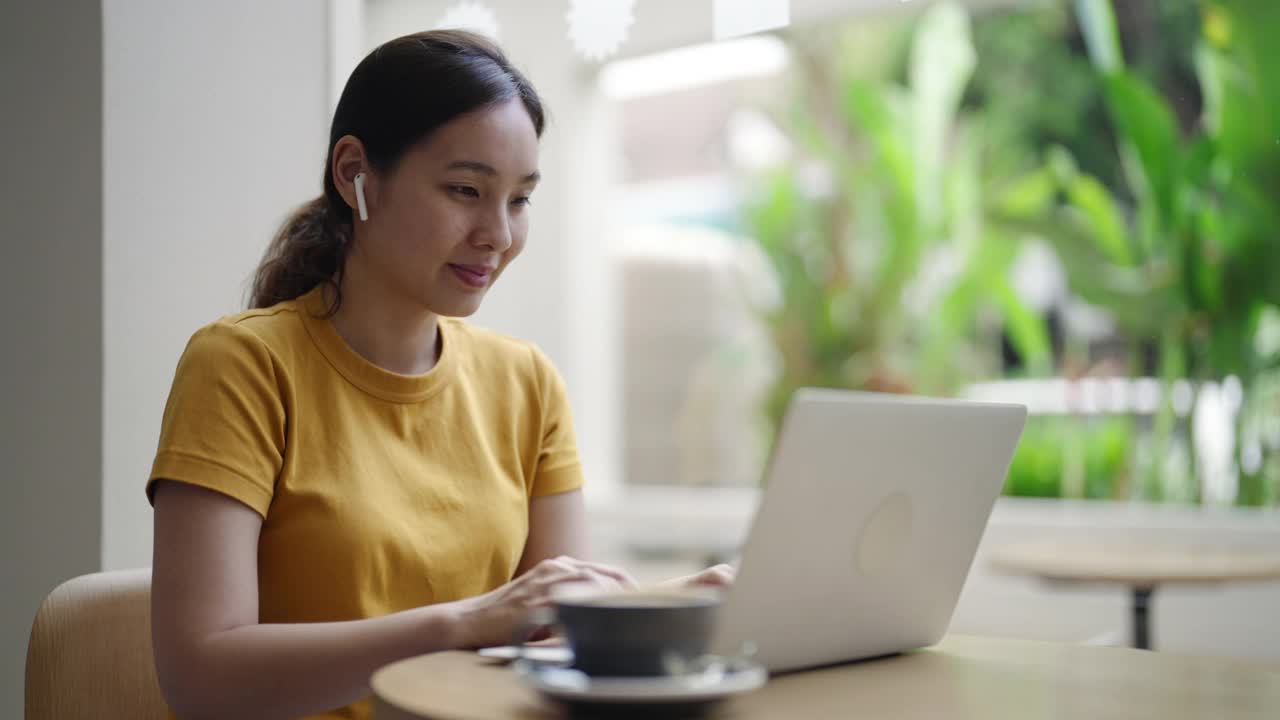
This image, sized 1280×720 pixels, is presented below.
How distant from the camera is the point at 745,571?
838 mm

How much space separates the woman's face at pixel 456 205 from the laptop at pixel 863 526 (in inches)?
22.4

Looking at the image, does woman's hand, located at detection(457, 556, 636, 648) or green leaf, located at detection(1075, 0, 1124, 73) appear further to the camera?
green leaf, located at detection(1075, 0, 1124, 73)

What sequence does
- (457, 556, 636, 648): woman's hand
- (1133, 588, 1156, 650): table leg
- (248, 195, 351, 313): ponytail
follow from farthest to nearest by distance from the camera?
1. (1133, 588, 1156, 650): table leg
2. (248, 195, 351, 313): ponytail
3. (457, 556, 636, 648): woman's hand

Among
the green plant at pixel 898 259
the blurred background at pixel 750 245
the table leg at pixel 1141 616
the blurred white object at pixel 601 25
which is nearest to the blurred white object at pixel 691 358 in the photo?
the blurred background at pixel 750 245

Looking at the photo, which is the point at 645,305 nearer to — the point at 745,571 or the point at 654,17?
the point at 654,17

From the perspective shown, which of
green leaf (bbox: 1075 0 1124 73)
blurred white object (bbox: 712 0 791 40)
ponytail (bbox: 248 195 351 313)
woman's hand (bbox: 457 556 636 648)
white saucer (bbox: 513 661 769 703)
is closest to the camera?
white saucer (bbox: 513 661 769 703)

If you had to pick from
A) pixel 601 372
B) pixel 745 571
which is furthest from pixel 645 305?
pixel 745 571

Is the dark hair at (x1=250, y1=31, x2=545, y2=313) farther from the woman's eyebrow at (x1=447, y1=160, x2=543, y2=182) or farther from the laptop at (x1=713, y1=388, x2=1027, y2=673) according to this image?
the laptop at (x1=713, y1=388, x2=1027, y2=673)

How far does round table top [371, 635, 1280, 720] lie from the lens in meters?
0.81

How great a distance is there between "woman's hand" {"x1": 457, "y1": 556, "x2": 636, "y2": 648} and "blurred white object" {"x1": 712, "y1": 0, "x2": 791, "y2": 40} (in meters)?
1.38

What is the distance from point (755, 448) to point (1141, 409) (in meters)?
1.84

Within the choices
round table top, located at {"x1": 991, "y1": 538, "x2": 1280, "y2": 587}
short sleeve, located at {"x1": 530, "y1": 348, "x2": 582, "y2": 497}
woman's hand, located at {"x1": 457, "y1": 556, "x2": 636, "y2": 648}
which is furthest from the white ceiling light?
woman's hand, located at {"x1": 457, "y1": 556, "x2": 636, "y2": 648}

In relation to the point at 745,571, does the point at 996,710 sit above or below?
below

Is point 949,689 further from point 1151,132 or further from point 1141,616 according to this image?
point 1151,132
